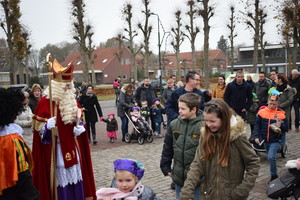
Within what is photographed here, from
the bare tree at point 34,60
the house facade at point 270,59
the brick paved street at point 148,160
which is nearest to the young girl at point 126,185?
the brick paved street at point 148,160

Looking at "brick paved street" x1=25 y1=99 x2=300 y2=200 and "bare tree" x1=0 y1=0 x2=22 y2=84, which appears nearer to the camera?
"brick paved street" x1=25 y1=99 x2=300 y2=200

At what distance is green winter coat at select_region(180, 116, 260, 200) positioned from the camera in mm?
2986

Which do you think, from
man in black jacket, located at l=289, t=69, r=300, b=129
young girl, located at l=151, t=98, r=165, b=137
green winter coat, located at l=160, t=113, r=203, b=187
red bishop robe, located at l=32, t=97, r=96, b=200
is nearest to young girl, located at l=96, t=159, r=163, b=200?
green winter coat, located at l=160, t=113, r=203, b=187

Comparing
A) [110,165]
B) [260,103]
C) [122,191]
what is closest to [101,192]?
[122,191]

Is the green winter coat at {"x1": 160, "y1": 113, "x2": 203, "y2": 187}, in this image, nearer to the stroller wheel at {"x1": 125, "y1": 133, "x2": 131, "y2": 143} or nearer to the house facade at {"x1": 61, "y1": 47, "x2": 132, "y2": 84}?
the stroller wheel at {"x1": 125, "y1": 133, "x2": 131, "y2": 143}

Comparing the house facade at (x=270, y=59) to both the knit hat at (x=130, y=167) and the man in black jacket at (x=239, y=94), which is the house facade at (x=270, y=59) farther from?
the knit hat at (x=130, y=167)

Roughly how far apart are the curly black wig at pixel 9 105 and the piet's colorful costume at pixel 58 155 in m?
1.09

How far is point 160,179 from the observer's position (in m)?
6.43

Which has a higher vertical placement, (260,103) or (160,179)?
(260,103)

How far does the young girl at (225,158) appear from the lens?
3.00 metres

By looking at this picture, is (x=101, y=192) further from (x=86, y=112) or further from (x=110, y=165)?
(x=86, y=112)

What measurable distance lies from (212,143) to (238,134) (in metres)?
0.25

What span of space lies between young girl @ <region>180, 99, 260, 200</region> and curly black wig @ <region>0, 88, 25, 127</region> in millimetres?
1817

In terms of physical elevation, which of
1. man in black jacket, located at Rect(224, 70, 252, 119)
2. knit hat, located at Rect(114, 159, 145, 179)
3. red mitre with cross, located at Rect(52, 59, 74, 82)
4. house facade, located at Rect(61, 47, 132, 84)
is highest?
house facade, located at Rect(61, 47, 132, 84)
